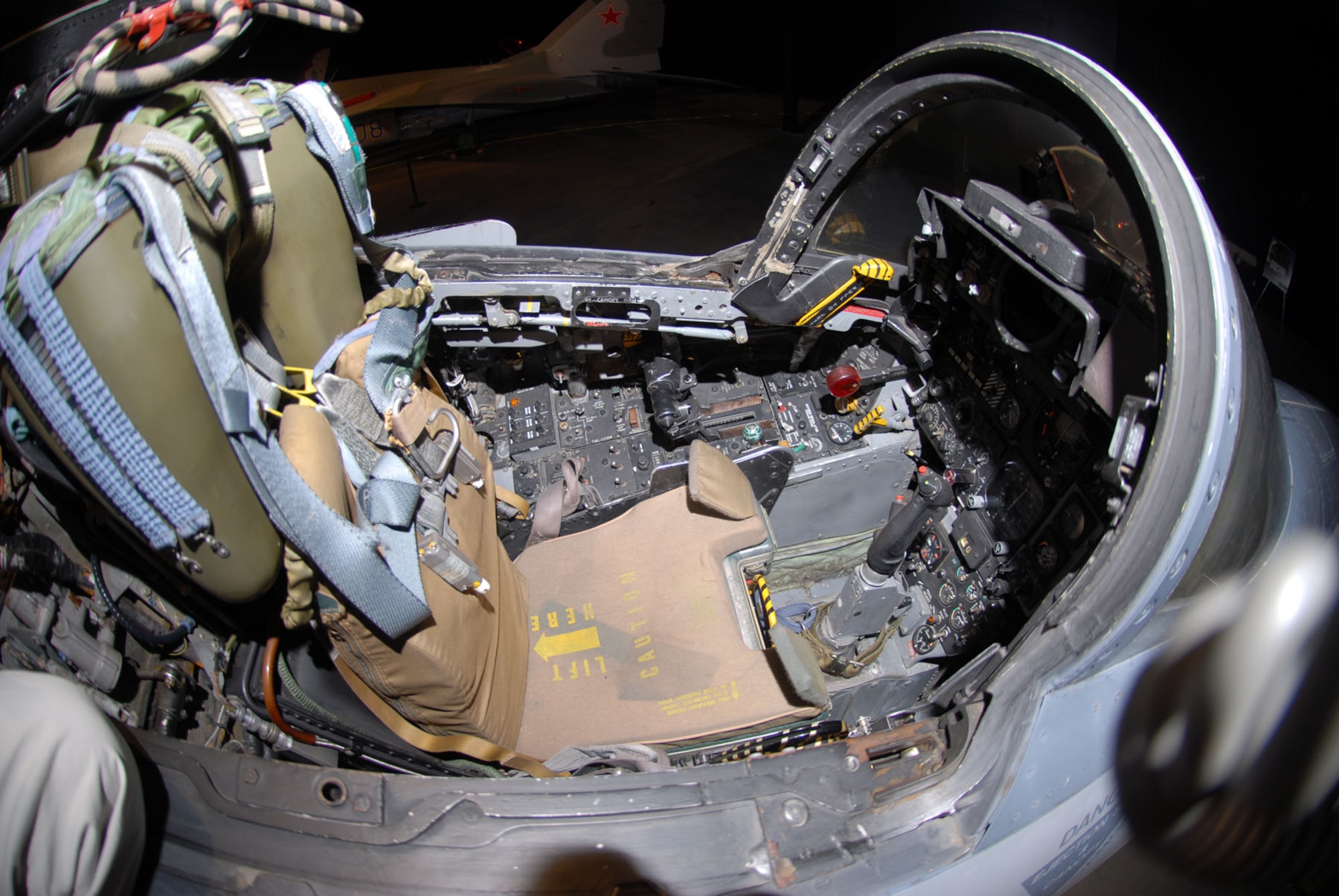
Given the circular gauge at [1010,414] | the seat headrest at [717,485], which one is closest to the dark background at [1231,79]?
the circular gauge at [1010,414]

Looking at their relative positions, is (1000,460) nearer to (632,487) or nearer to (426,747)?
(632,487)

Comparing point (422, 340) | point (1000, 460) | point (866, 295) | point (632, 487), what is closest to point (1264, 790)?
point (1000, 460)

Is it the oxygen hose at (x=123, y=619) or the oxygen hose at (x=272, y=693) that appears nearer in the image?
the oxygen hose at (x=123, y=619)

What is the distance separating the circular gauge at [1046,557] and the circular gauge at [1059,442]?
20cm

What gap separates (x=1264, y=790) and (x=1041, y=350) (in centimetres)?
100

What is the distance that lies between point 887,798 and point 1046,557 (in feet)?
2.97

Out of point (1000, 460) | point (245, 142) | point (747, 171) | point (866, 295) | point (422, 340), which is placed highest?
point (245, 142)

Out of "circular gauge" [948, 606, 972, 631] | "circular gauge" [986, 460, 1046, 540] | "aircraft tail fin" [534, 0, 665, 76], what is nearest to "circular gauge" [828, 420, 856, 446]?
"circular gauge" [986, 460, 1046, 540]

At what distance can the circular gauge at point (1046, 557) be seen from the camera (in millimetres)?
1785

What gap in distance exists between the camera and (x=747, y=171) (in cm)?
578

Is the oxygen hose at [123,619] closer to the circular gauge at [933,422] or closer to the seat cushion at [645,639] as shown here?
the seat cushion at [645,639]

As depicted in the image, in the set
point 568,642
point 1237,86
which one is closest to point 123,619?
point 568,642

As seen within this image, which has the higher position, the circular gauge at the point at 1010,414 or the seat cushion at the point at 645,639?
the circular gauge at the point at 1010,414

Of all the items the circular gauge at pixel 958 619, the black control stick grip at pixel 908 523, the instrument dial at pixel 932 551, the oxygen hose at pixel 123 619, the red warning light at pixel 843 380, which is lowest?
the circular gauge at pixel 958 619
